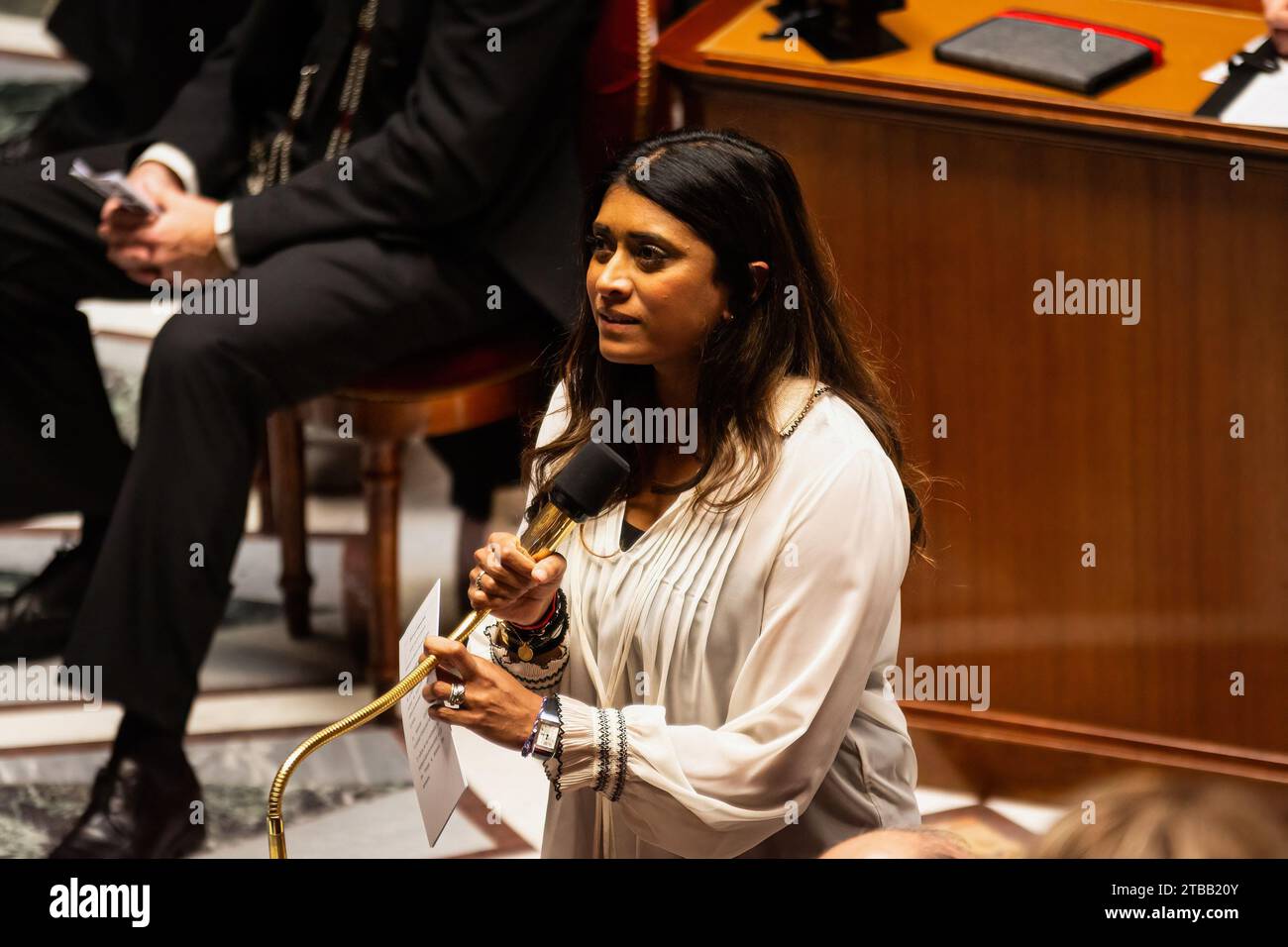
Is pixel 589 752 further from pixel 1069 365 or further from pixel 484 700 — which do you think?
pixel 1069 365

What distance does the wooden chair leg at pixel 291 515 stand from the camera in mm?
3625

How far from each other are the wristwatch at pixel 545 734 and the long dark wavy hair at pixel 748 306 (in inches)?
10.8

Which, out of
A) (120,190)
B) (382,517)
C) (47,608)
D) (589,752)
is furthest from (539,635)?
(47,608)

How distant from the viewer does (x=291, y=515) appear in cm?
365

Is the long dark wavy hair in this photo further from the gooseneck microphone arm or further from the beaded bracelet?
the gooseneck microphone arm

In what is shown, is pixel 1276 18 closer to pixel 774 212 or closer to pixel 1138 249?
pixel 1138 249

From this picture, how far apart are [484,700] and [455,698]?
0.03 m

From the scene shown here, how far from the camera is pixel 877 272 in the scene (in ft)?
9.81

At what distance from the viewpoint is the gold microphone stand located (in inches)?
59.9

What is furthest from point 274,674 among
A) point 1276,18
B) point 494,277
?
point 1276,18

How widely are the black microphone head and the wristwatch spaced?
0.73 feet

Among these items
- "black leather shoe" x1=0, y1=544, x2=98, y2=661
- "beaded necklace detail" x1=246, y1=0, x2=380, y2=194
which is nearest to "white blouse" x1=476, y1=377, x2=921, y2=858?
"beaded necklace detail" x1=246, y1=0, x2=380, y2=194
